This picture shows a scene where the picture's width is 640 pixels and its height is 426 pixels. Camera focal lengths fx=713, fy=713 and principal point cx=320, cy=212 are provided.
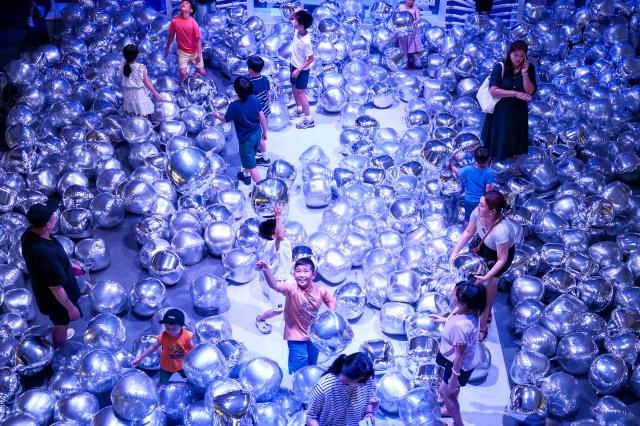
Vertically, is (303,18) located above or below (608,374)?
above

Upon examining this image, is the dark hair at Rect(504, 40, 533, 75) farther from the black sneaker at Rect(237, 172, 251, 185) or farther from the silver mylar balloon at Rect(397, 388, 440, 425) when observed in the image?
the silver mylar balloon at Rect(397, 388, 440, 425)

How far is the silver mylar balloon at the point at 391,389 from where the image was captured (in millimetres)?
4852

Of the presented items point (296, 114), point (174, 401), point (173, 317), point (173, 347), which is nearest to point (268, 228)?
point (173, 317)

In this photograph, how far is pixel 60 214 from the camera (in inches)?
260

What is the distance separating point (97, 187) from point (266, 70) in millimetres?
2910

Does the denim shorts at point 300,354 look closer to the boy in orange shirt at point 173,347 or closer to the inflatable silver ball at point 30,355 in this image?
the boy in orange shirt at point 173,347

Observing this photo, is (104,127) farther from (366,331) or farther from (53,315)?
(366,331)

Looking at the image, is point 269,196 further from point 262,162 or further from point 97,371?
point 97,371

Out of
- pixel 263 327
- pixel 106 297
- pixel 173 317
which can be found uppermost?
pixel 173 317

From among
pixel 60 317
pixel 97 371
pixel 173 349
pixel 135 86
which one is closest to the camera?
pixel 97 371

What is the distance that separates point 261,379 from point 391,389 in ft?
2.93

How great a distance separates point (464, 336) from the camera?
14.2 ft

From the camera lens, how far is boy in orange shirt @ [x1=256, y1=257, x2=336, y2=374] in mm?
4703

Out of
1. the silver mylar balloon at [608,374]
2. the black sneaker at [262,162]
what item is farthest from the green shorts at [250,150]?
the silver mylar balloon at [608,374]
